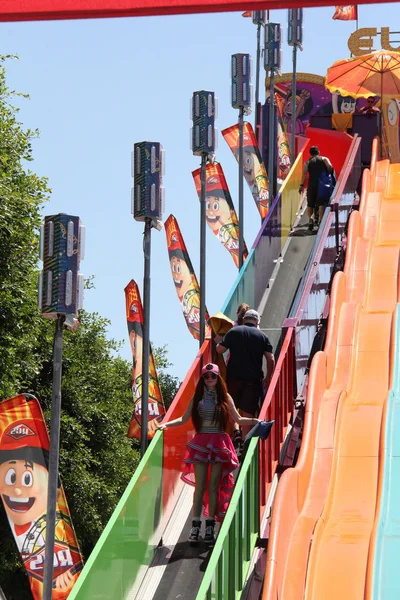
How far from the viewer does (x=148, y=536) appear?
11531 millimetres

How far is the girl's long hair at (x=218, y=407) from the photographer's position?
1183 centimetres

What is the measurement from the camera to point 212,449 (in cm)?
1178

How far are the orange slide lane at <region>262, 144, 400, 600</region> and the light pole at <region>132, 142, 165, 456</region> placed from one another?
2.17 meters

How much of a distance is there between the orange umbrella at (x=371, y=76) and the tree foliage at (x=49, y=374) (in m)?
7.10

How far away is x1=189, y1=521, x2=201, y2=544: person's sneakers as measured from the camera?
11.7 m

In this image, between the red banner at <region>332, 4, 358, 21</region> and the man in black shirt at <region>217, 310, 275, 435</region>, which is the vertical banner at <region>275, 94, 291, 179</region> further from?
the man in black shirt at <region>217, 310, 275, 435</region>

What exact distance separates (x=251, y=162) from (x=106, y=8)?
21860 millimetres

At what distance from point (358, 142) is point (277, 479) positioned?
13477 millimetres

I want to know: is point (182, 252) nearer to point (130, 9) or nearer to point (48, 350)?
point (48, 350)

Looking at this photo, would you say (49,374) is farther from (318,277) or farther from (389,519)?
(389,519)

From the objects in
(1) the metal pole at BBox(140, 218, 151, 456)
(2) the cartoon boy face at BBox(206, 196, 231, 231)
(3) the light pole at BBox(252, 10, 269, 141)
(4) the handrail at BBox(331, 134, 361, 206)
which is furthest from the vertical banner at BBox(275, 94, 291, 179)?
(1) the metal pole at BBox(140, 218, 151, 456)

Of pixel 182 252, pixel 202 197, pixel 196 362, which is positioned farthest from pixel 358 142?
pixel 196 362

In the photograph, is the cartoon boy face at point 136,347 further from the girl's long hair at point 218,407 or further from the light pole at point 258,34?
the light pole at point 258,34

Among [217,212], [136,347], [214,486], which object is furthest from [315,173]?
A: [214,486]
